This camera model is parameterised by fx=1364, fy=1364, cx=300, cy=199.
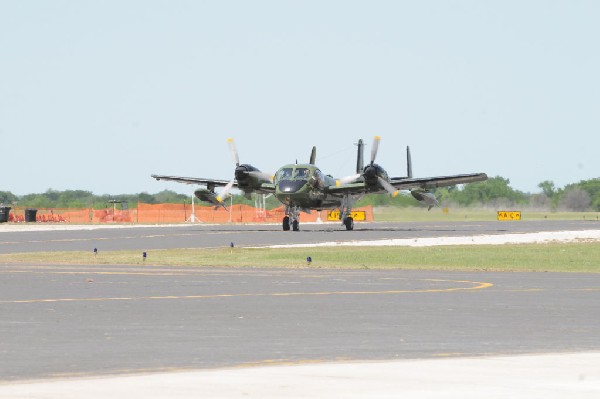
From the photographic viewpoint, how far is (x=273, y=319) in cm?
2255

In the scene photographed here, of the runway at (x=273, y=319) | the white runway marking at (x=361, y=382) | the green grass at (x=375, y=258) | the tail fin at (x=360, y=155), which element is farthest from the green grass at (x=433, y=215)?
the white runway marking at (x=361, y=382)

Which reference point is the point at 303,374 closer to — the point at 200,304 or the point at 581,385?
the point at 581,385

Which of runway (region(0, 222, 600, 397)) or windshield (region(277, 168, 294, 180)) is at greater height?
windshield (region(277, 168, 294, 180))

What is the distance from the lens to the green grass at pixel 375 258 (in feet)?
148

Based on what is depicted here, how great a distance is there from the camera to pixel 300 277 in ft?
122

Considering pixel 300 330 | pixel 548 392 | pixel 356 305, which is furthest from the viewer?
pixel 356 305

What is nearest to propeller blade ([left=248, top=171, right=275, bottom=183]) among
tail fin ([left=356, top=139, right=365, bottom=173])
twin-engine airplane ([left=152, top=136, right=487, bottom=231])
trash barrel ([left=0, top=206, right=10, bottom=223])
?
twin-engine airplane ([left=152, top=136, right=487, bottom=231])

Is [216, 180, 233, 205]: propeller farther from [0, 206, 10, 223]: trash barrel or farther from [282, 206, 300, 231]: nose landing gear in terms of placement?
[0, 206, 10, 223]: trash barrel

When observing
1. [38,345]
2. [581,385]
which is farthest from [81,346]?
[581,385]

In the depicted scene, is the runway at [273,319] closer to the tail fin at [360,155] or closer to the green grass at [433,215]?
the tail fin at [360,155]

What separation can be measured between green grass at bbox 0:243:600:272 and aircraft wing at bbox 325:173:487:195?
98.9 ft

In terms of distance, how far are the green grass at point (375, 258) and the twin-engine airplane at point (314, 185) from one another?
27.0m

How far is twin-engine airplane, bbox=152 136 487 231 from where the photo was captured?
8375cm

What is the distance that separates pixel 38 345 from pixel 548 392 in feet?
25.6
